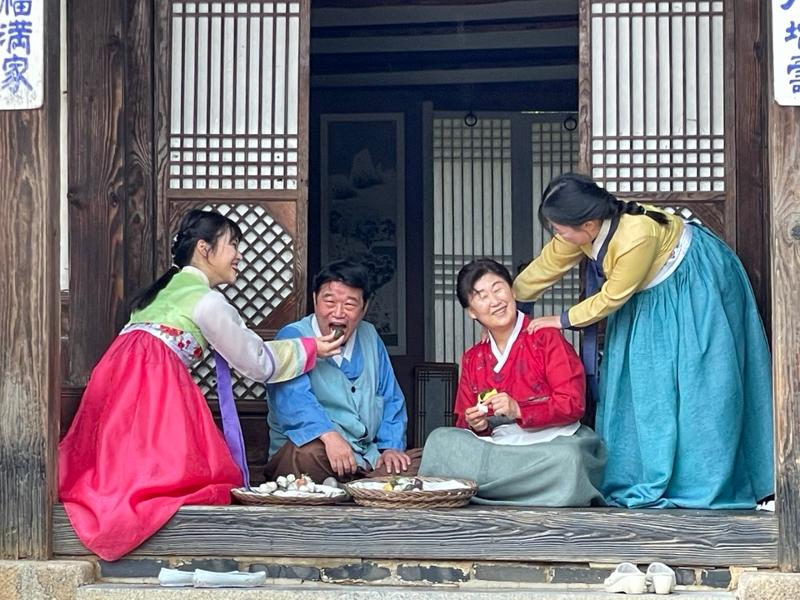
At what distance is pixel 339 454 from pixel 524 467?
92 centimetres

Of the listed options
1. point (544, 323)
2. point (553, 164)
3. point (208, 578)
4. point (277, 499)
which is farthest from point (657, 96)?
point (553, 164)

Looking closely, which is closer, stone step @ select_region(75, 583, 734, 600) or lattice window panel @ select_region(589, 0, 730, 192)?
stone step @ select_region(75, 583, 734, 600)

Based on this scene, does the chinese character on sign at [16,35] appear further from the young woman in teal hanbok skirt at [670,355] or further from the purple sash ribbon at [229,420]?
the young woman in teal hanbok skirt at [670,355]

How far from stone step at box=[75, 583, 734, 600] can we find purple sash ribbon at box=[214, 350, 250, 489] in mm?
806

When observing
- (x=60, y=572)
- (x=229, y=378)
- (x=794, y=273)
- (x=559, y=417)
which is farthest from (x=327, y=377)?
(x=794, y=273)

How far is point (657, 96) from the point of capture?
6.73m

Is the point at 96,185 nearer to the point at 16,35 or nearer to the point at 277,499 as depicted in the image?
the point at 16,35

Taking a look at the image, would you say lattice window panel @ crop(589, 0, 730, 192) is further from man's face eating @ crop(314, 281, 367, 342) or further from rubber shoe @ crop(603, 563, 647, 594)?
rubber shoe @ crop(603, 563, 647, 594)

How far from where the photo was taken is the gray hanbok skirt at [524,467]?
18.6 feet

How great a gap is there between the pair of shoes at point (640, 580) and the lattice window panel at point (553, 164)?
195 inches

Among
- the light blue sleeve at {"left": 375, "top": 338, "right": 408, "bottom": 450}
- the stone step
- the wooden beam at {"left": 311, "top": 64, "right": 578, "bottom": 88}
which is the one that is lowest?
the stone step

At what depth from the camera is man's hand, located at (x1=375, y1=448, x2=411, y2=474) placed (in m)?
6.29

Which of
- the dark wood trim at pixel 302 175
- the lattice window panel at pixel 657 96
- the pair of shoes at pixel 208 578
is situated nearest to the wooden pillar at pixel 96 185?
the dark wood trim at pixel 302 175

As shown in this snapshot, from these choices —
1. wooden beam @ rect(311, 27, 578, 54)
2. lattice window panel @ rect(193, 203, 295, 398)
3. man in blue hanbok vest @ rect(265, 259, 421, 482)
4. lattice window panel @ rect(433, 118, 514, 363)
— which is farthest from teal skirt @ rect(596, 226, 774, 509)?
lattice window panel @ rect(433, 118, 514, 363)
